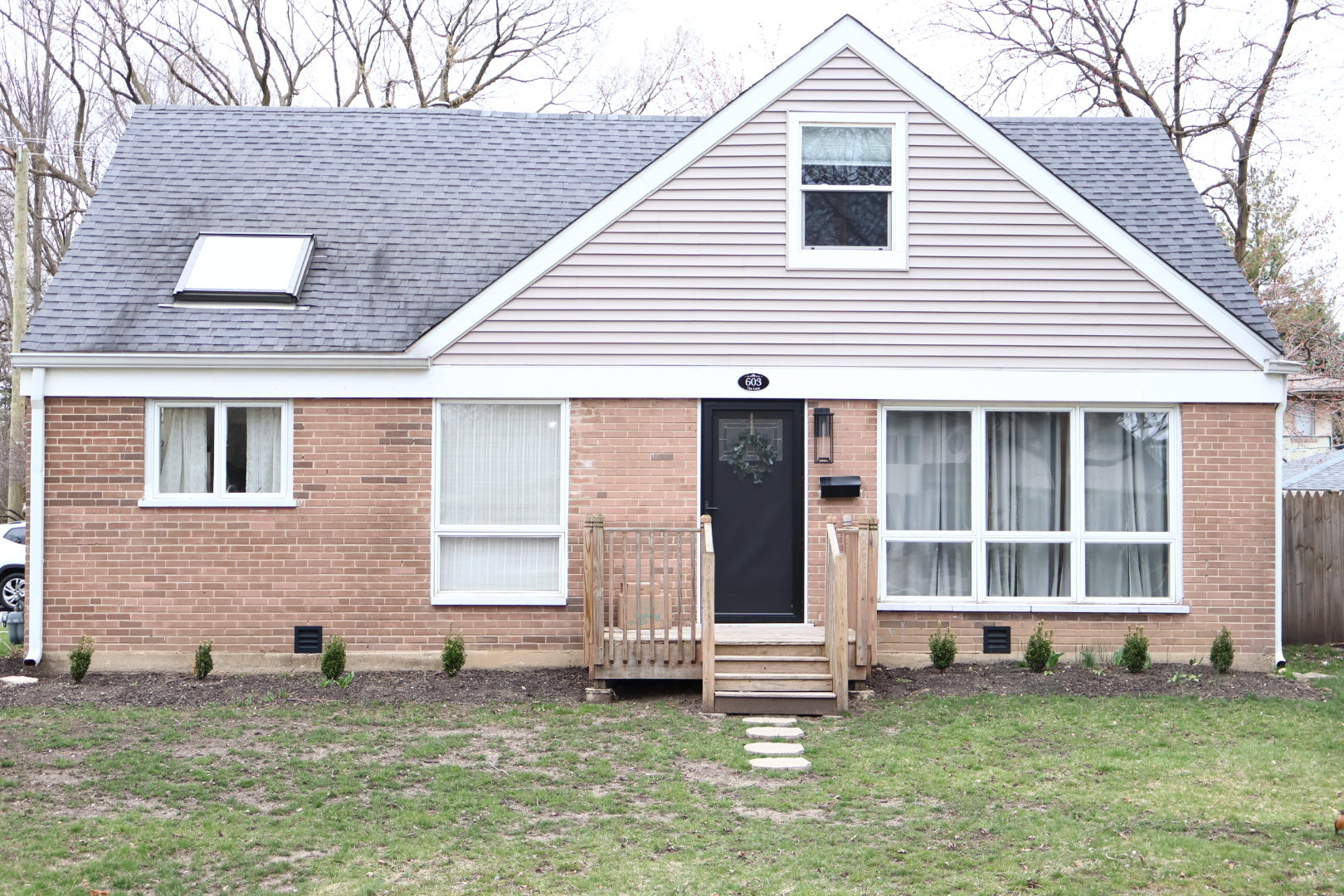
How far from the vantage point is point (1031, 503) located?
10.7 m

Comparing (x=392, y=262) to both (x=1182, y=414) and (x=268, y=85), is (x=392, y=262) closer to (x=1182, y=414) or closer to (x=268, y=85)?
(x=1182, y=414)

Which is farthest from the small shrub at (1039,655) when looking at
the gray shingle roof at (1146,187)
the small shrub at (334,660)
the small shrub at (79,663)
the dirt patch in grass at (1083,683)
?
the small shrub at (79,663)

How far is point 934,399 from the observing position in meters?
10.5

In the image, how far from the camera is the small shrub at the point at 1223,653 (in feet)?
33.1

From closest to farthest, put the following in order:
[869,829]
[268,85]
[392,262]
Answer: [869,829], [392,262], [268,85]

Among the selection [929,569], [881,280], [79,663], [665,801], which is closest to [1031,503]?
[929,569]

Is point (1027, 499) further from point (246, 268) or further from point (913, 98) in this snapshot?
point (246, 268)

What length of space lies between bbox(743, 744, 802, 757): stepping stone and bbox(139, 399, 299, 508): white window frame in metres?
4.87

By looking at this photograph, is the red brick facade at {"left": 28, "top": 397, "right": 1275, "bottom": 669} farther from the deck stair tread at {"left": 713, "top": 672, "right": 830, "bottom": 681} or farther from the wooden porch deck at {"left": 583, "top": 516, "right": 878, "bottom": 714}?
the deck stair tread at {"left": 713, "top": 672, "right": 830, "bottom": 681}

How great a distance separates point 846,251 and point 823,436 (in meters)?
1.65

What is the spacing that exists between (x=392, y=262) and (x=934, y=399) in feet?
17.0

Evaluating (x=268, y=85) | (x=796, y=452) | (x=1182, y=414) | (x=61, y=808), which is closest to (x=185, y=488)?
(x=61, y=808)

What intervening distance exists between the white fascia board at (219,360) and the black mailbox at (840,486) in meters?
3.61

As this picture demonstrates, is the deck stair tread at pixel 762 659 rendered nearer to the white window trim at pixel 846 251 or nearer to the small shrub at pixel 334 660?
the small shrub at pixel 334 660
